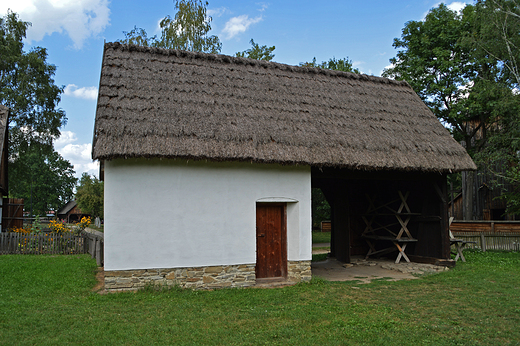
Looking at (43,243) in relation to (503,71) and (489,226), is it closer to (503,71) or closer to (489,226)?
(489,226)

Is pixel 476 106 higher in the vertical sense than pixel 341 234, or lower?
higher

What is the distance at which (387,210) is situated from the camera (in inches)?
501

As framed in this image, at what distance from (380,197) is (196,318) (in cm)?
882

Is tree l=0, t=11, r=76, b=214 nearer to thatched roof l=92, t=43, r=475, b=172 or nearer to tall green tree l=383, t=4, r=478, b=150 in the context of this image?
thatched roof l=92, t=43, r=475, b=172

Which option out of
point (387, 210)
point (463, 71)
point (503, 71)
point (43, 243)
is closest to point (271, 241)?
point (387, 210)

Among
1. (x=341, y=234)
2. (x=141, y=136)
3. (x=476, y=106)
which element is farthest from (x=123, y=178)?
(x=476, y=106)

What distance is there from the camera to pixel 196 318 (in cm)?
575

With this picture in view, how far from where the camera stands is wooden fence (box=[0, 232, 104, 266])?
14008 millimetres

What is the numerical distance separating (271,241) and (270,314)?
9.49 feet

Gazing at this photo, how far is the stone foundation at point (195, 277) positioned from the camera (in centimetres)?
738

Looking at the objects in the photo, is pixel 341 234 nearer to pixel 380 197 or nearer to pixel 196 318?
pixel 380 197

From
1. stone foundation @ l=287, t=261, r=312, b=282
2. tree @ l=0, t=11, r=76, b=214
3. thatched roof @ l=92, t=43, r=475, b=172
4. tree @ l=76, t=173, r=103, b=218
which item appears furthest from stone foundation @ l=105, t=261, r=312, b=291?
tree @ l=76, t=173, r=103, b=218

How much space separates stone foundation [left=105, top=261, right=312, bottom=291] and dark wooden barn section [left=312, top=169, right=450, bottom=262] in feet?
8.33

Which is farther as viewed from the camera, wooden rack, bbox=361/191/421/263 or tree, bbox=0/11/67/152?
tree, bbox=0/11/67/152
